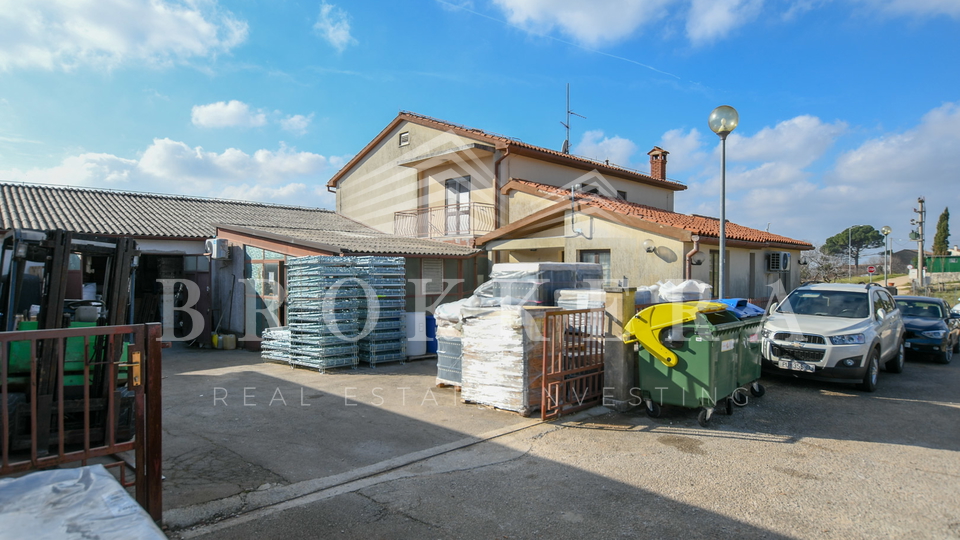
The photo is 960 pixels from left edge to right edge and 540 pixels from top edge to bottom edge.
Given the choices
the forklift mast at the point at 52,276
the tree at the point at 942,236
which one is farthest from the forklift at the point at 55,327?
the tree at the point at 942,236

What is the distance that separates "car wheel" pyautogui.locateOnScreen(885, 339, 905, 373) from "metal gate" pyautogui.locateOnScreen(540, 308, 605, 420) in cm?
677

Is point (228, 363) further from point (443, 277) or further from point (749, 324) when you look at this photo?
point (749, 324)

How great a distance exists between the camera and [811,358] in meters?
8.50

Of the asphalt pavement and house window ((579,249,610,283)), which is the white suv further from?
house window ((579,249,610,283))

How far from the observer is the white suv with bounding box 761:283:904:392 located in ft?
27.3

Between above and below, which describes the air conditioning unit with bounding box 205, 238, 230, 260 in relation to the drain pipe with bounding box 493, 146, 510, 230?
below

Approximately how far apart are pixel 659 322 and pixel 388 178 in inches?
609

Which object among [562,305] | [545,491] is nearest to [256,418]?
[545,491]

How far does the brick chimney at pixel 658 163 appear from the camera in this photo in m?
22.7

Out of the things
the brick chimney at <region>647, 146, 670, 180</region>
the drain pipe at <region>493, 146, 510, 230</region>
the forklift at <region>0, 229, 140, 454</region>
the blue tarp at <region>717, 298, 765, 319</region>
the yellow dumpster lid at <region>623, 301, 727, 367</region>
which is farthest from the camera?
the brick chimney at <region>647, 146, 670, 180</region>

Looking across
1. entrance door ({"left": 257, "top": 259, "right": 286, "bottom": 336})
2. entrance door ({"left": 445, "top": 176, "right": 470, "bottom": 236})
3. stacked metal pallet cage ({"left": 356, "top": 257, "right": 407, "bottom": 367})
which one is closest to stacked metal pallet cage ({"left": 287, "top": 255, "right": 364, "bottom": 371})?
stacked metal pallet cage ({"left": 356, "top": 257, "right": 407, "bottom": 367})

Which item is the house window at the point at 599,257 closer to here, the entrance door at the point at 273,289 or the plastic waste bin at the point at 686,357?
the plastic waste bin at the point at 686,357

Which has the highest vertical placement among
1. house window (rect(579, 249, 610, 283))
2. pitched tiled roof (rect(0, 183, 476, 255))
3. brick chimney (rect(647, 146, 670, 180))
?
brick chimney (rect(647, 146, 670, 180))

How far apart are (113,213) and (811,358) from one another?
18258mm
